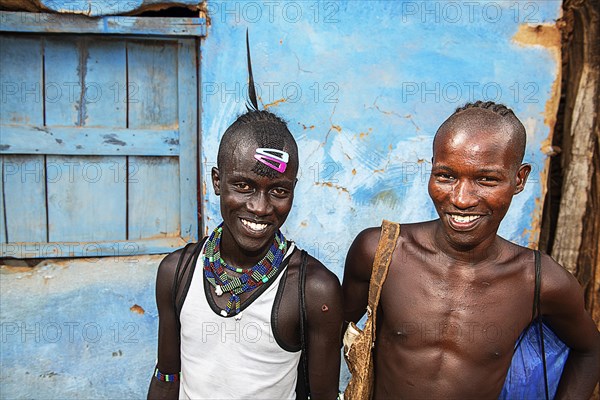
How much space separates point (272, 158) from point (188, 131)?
4.10 feet

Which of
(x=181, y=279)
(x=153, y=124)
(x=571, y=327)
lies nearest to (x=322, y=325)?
(x=181, y=279)

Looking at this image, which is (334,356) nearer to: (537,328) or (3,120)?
(537,328)

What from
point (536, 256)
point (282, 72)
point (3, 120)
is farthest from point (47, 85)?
point (536, 256)

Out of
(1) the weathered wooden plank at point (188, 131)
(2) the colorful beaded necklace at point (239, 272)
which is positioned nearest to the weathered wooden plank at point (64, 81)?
(1) the weathered wooden plank at point (188, 131)

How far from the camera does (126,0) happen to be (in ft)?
9.08

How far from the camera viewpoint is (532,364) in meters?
2.26

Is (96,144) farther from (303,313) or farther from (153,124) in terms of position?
(303,313)

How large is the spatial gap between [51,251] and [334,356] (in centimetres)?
172

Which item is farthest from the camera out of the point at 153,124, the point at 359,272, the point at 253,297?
the point at 153,124

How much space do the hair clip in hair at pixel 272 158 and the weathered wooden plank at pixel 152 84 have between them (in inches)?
50.7

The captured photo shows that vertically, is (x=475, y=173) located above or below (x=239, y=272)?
above

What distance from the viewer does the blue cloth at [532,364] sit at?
88.4 inches

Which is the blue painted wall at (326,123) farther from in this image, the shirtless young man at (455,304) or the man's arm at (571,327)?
the man's arm at (571,327)

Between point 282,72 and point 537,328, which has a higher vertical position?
point 282,72
